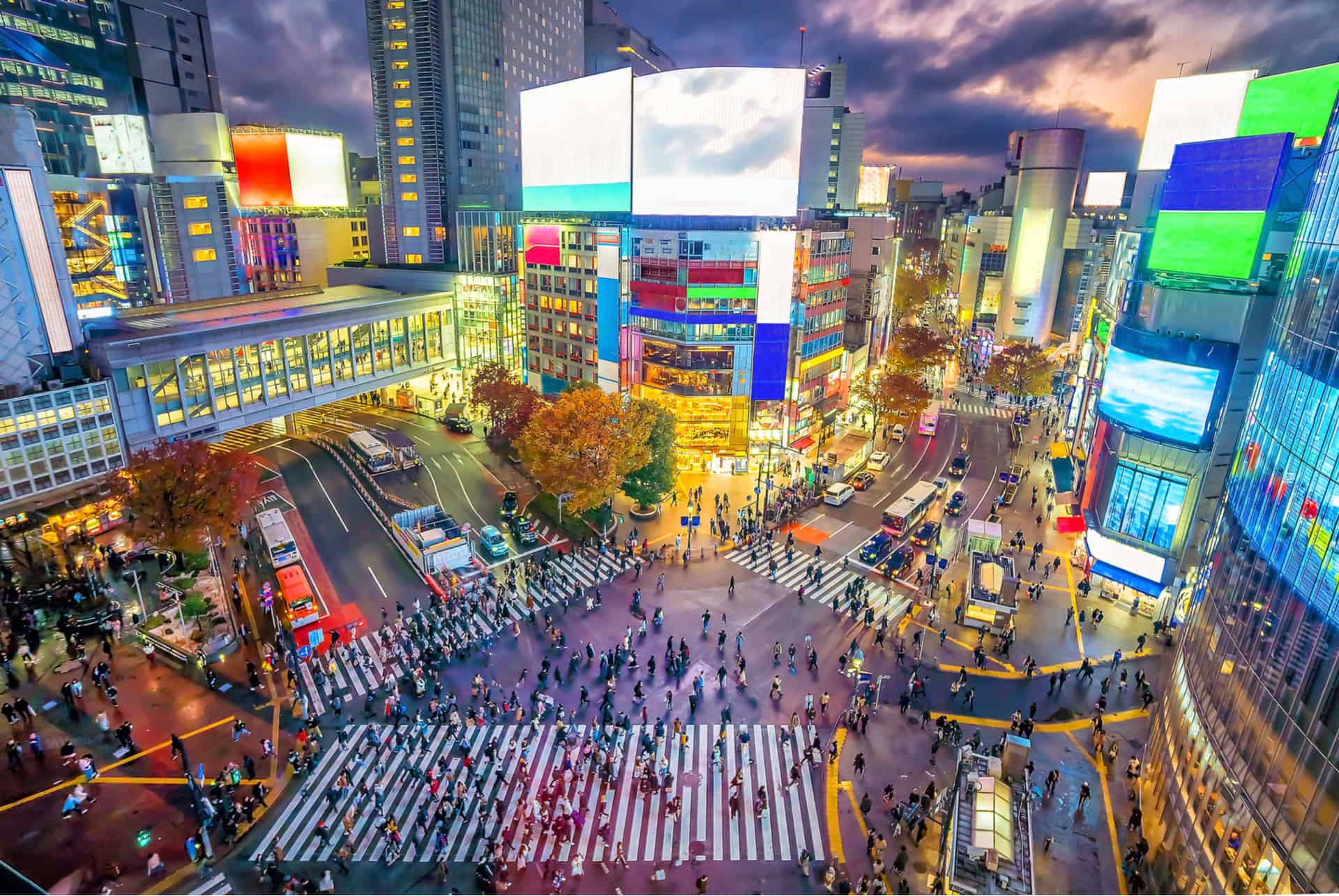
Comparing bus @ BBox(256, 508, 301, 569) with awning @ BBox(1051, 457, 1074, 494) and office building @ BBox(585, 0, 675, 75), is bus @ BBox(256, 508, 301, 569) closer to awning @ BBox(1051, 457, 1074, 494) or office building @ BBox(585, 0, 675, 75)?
awning @ BBox(1051, 457, 1074, 494)

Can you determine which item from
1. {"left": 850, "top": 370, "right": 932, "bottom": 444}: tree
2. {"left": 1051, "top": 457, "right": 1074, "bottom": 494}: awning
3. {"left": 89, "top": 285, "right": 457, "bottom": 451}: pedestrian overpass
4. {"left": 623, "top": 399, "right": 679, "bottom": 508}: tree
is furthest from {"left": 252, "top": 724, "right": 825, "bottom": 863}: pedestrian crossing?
{"left": 850, "top": 370, "right": 932, "bottom": 444}: tree

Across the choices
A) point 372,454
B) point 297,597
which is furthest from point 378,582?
point 372,454

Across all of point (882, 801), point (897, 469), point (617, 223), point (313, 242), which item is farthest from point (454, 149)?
point (882, 801)

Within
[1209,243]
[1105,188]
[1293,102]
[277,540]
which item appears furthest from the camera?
[1105,188]

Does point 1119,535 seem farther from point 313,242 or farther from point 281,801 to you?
point 313,242

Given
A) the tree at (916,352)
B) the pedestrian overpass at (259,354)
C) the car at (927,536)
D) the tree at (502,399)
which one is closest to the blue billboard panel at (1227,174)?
the car at (927,536)

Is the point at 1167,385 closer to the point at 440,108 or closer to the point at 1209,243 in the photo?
the point at 1209,243
